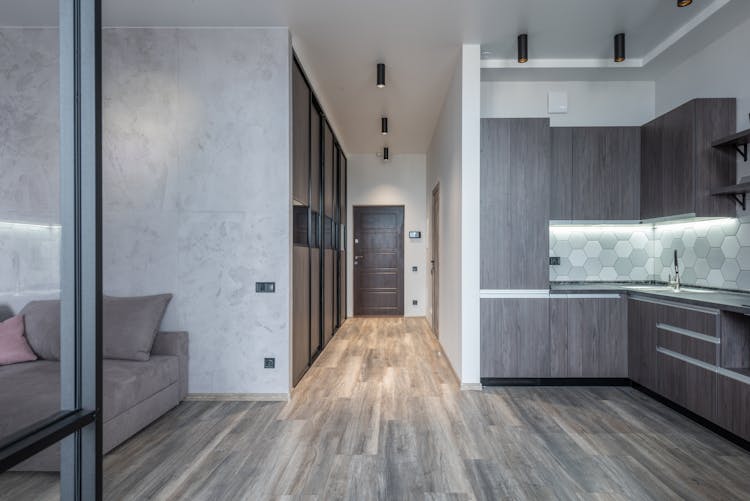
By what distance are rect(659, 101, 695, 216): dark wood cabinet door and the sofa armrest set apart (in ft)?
13.8

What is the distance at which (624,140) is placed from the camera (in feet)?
12.9

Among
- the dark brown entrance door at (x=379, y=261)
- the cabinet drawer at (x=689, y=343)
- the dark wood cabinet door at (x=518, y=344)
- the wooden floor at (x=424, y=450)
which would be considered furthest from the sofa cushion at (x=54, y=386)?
the dark brown entrance door at (x=379, y=261)

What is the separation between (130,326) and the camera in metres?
3.01

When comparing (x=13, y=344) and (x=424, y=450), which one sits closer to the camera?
(x=13, y=344)

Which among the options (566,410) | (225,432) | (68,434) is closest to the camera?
(68,434)

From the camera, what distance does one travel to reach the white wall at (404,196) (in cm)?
777

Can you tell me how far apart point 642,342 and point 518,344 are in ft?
3.32

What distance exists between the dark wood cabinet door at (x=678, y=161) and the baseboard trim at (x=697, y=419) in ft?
4.98

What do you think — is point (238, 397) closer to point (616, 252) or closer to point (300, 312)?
point (300, 312)

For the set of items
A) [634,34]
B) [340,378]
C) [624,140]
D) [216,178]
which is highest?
[634,34]

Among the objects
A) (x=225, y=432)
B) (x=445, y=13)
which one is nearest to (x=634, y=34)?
(x=445, y=13)

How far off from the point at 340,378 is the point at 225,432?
140cm

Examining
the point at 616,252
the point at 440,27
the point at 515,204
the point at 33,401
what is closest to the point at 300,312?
the point at 515,204

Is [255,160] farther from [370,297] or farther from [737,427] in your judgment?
[370,297]
